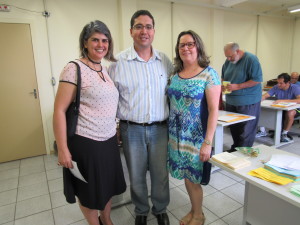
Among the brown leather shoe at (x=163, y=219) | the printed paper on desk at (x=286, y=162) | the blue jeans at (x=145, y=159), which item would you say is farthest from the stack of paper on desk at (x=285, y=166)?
the brown leather shoe at (x=163, y=219)

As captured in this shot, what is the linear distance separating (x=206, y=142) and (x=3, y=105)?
10.4ft

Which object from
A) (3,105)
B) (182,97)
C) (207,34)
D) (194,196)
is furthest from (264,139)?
(3,105)

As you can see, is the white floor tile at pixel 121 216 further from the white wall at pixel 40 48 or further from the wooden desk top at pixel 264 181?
the white wall at pixel 40 48

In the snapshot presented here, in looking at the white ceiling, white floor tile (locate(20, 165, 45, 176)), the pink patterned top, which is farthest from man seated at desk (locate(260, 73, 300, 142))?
white floor tile (locate(20, 165, 45, 176))

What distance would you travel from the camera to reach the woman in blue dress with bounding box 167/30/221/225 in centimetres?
148

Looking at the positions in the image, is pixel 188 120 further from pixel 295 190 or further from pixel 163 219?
pixel 163 219

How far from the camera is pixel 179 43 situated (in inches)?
62.7

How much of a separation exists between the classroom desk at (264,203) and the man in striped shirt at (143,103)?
45 centimetres

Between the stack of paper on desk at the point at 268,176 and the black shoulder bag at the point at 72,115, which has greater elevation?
the black shoulder bag at the point at 72,115

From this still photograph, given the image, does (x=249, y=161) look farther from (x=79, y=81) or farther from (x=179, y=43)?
(x=79, y=81)

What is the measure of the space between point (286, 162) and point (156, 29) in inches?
145

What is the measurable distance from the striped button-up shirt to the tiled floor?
993 mm

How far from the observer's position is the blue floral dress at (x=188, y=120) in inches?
58.4

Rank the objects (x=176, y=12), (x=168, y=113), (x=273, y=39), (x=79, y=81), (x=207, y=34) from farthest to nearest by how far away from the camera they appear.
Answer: (x=273, y=39)
(x=207, y=34)
(x=176, y=12)
(x=168, y=113)
(x=79, y=81)
